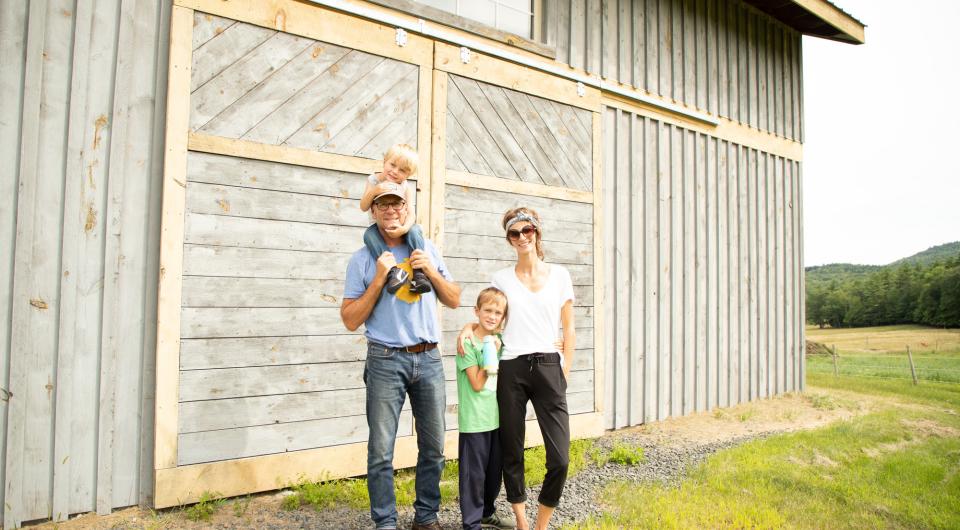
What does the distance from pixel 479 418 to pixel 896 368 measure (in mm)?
19716

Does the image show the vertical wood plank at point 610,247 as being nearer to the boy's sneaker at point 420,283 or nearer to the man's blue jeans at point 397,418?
the man's blue jeans at point 397,418

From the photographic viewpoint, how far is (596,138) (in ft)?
19.0

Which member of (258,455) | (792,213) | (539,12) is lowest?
(258,455)

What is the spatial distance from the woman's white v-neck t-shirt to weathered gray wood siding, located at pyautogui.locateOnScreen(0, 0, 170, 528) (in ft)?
7.43

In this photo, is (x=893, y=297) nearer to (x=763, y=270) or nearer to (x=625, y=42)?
(x=763, y=270)

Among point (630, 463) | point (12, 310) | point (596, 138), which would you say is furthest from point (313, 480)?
point (596, 138)

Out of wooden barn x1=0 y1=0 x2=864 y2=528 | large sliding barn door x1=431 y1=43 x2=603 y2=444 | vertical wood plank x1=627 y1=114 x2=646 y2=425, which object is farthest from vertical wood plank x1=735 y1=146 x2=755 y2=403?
large sliding barn door x1=431 y1=43 x2=603 y2=444

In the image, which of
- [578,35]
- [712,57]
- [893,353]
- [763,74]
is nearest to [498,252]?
[578,35]

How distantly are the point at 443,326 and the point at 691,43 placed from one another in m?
4.94

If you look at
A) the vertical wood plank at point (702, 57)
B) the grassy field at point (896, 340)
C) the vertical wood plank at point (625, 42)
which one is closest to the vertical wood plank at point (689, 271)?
the vertical wood plank at point (702, 57)

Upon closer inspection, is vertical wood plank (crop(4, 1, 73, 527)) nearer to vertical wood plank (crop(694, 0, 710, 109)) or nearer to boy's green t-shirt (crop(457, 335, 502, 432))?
boy's green t-shirt (crop(457, 335, 502, 432))

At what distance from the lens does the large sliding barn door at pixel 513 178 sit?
4.75 metres

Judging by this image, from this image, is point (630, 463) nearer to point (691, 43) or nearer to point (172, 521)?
point (172, 521)

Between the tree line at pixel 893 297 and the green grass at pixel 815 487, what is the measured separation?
106 feet
